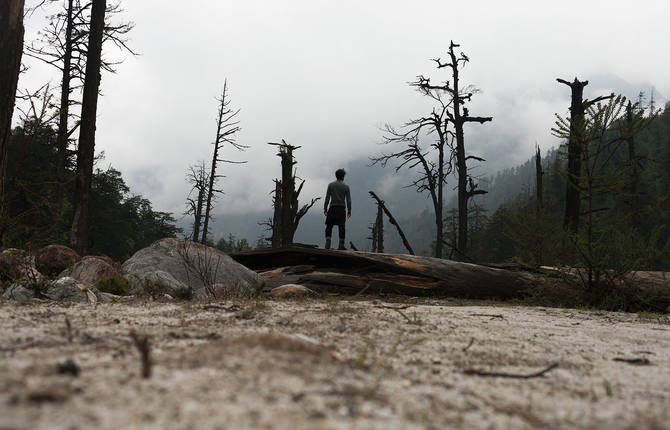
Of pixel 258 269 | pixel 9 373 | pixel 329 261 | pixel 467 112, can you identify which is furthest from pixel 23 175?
pixel 9 373

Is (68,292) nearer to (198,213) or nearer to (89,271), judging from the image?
(89,271)

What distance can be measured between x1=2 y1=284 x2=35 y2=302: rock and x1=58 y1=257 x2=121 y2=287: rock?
2.36 metres

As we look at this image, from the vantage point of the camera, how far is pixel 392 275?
24.1 feet

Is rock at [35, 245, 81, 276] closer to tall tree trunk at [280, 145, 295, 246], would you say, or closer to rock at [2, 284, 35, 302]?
rock at [2, 284, 35, 302]

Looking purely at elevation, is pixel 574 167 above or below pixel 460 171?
below

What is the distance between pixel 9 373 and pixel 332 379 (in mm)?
1011

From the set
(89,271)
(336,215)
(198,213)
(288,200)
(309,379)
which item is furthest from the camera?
(198,213)

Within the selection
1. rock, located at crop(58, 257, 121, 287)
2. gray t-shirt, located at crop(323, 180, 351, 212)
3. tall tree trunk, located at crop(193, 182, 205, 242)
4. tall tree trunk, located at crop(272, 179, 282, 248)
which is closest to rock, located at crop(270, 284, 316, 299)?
rock, located at crop(58, 257, 121, 287)

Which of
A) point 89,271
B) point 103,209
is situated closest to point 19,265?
point 89,271

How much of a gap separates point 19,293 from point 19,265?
97 cm

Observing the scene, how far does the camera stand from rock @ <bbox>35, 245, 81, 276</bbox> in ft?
23.9

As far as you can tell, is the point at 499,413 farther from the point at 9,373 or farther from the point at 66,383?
the point at 9,373

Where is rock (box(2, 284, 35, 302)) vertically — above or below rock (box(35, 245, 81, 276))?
below

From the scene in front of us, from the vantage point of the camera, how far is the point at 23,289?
402cm
